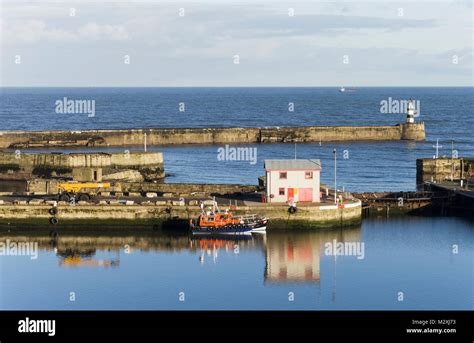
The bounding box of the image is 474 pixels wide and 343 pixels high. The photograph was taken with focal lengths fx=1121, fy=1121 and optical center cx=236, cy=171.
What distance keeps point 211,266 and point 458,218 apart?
2381 cm

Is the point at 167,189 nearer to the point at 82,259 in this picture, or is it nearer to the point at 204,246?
the point at 204,246

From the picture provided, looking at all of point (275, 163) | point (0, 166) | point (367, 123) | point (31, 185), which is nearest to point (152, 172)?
point (0, 166)

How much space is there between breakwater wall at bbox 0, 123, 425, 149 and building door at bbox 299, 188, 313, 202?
66.0 metres

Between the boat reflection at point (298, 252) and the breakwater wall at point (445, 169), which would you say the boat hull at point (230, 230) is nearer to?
the boat reflection at point (298, 252)

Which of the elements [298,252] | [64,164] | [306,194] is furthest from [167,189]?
[64,164]

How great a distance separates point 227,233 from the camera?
6981 centimetres

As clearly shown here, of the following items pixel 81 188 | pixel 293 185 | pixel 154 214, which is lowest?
pixel 154 214

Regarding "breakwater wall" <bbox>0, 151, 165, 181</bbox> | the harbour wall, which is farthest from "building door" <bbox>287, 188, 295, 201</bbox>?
"breakwater wall" <bbox>0, 151, 165, 181</bbox>

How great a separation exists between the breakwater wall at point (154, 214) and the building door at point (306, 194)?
1713 mm

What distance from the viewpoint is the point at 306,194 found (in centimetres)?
7381

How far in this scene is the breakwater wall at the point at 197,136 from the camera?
447ft

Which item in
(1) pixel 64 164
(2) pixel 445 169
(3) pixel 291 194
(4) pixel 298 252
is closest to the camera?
(4) pixel 298 252

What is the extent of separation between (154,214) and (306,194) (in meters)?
10.1
